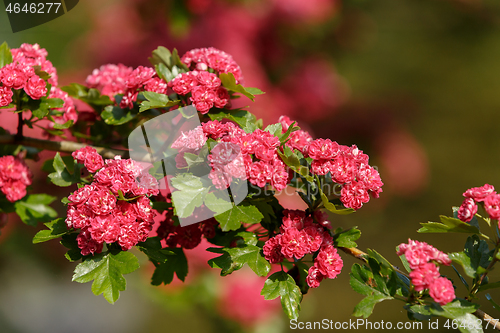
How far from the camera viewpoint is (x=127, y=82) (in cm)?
69

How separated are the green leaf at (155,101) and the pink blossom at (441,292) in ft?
1.53

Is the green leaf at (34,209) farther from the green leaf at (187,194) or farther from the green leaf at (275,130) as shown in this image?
the green leaf at (275,130)

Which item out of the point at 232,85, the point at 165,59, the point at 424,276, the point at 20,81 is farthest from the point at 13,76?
the point at 424,276

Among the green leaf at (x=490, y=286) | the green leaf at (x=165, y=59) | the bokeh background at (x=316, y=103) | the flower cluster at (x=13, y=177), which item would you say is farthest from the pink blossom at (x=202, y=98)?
the bokeh background at (x=316, y=103)

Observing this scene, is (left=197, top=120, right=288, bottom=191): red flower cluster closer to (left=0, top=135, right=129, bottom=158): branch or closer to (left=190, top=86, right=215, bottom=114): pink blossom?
(left=190, top=86, right=215, bottom=114): pink blossom

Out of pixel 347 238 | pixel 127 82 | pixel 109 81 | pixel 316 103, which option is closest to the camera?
pixel 347 238

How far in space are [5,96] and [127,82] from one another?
193mm

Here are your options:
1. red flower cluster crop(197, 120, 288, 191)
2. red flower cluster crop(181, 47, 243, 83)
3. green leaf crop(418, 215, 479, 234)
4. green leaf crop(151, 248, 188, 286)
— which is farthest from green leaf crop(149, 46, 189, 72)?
green leaf crop(418, 215, 479, 234)

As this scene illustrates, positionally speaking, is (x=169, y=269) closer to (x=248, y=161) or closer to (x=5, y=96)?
(x=248, y=161)

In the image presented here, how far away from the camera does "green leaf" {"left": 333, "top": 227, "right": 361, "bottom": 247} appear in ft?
1.91

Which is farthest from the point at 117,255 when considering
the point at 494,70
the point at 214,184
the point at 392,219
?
the point at 494,70

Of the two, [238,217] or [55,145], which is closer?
[238,217]

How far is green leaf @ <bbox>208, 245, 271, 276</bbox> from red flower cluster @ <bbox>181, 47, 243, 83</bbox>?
0.31 meters

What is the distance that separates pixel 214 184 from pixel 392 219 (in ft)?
8.39
